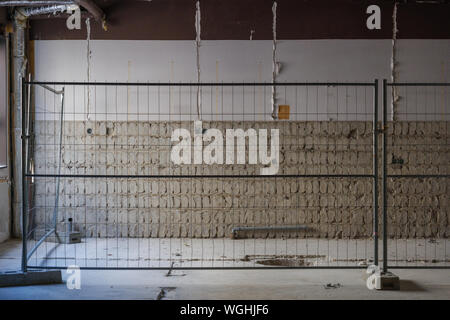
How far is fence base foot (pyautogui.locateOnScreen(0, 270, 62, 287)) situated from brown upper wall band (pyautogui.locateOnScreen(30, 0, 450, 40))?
15.1 feet

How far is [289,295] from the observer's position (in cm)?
474

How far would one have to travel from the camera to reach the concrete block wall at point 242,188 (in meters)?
8.09

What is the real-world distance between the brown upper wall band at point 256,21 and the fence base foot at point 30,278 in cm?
460

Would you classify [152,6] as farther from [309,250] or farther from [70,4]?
[309,250]

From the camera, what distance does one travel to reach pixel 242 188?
26.7 ft

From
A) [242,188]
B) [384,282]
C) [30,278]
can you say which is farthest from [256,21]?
[30,278]

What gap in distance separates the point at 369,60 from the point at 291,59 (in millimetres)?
1378

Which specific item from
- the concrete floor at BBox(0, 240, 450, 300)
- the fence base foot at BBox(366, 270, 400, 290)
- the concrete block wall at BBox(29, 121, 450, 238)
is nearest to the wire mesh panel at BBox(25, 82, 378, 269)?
the concrete block wall at BBox(29, 121, 450, 238)

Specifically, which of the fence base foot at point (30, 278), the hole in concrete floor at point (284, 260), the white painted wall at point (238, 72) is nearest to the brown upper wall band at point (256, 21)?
the white painted wall at point (238, 72)

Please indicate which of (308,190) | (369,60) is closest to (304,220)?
(308,190)

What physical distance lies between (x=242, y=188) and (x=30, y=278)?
4036 millimetres

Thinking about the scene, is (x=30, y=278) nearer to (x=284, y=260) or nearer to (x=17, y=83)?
(x=284, y=260)

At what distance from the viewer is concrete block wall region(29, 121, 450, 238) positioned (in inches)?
318

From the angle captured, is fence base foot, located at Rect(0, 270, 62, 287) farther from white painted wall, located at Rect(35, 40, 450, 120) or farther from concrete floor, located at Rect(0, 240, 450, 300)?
white painted wall, located at Rect(35, 40, 450, 120)
